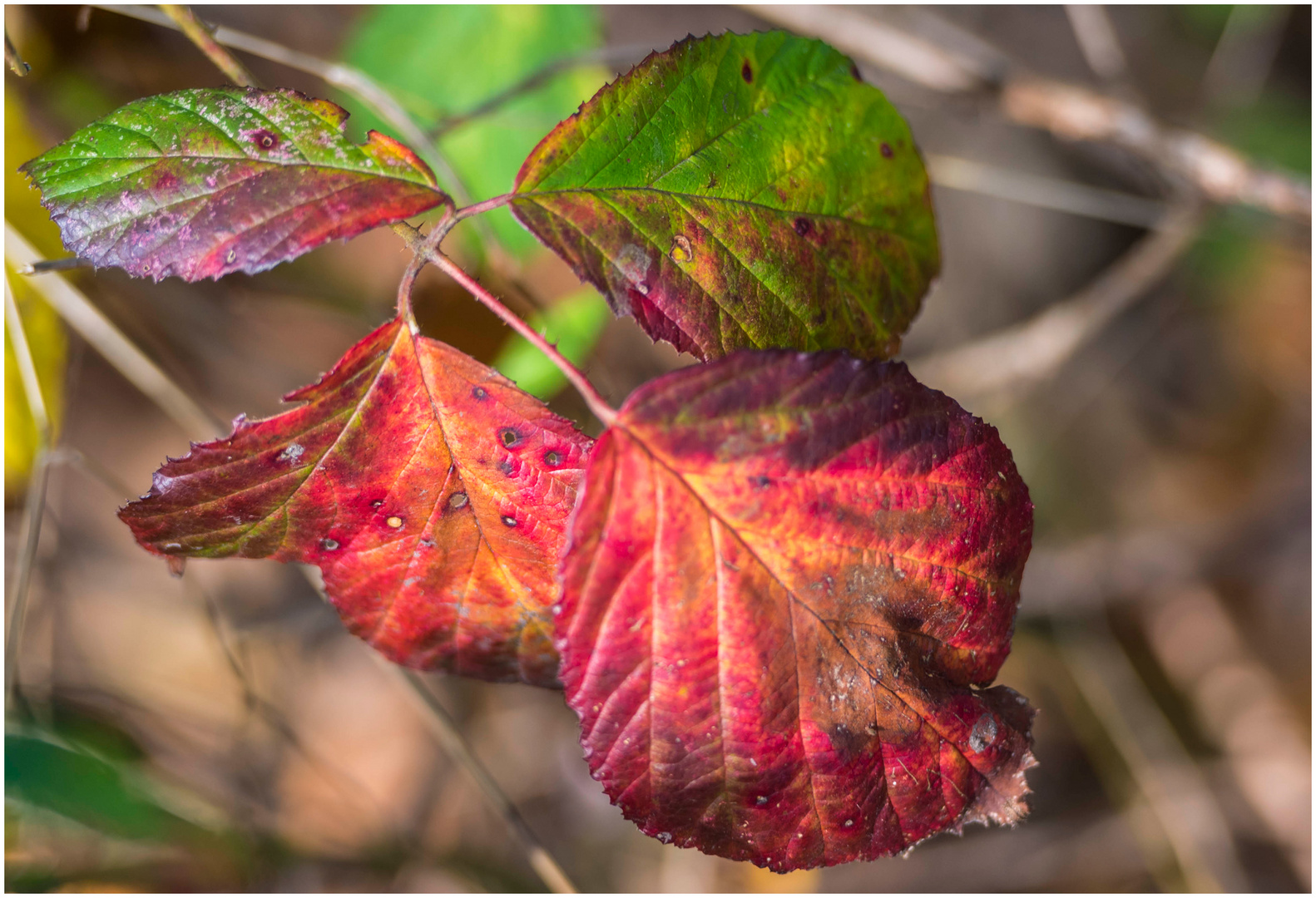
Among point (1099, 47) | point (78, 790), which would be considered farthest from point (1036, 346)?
point (78, 790)

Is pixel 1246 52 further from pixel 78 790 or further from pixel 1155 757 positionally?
pixel 78 790

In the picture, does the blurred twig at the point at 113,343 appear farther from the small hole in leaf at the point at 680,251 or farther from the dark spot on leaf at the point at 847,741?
the dark spot on leaf at the point at 847,741

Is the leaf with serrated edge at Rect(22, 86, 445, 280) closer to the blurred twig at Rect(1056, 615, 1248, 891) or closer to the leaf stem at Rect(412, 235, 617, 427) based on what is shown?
the leaf stem at Rect(412, 235, 617, 427)

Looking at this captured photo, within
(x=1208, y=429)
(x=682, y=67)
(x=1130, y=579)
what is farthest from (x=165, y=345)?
→ (x=1208, y=429)

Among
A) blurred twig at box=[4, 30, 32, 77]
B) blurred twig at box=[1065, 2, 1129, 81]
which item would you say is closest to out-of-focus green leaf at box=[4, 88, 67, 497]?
blurred twig at box=[4, 30, 32, 77]

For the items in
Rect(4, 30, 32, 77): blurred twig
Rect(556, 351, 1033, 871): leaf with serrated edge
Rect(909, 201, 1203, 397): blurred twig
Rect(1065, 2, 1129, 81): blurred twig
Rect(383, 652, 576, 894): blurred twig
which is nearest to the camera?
Rect(556, 351, 1033, 871): leaf with serrated edge
